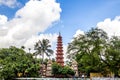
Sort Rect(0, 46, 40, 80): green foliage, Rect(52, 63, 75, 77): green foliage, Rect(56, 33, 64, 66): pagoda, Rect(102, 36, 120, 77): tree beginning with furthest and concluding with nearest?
Rect(56, 33, 64, 66): pagoda < Rect(52, 63, 75, 77): green foliage < Rect(0, 46, 40, 80): green foliage < Rect(102, 36, 120, 77): tree

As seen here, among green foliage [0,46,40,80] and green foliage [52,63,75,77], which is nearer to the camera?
green foliage [0,46,40,80]

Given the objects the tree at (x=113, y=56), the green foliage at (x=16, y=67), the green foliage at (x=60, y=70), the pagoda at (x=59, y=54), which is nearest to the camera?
the tree at (x=113, y=56)

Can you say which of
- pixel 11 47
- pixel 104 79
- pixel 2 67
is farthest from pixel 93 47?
pixel 11 47

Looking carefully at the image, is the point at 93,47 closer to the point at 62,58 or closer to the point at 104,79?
the point at 104,79

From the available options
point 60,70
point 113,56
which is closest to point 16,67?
point 60,70

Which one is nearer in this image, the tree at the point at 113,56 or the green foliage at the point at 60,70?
the tree at the point at 113,56

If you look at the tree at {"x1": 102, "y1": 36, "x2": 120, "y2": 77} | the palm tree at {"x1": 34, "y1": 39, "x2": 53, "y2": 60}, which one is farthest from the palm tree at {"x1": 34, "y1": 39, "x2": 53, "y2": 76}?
the tree at {"x1": 102, "y1": 36, "x2": 120, "y2": 77}

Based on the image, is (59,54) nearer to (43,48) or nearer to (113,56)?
(43,48)

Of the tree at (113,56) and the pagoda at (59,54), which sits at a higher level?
the pagoda at (59,54)

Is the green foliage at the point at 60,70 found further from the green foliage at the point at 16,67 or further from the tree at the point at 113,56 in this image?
the tree at the point at 113,56

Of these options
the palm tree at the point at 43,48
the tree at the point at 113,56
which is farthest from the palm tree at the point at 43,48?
the tree at the point at 113,56

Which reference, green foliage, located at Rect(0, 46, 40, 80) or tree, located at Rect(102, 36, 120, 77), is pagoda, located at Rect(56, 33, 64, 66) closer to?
green foliage, located at Rect(0, 46, 40, 80)

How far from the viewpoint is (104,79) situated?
33.4m

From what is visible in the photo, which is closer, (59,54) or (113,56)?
(113,56)
